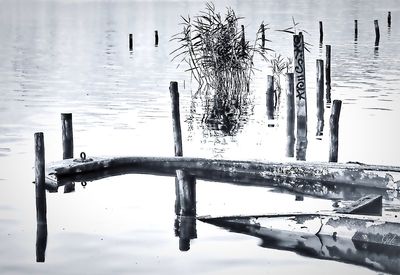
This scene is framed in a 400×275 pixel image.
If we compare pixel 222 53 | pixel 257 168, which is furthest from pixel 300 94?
pixel 222 53

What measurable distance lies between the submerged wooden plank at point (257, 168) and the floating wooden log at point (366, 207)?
1.92 metres

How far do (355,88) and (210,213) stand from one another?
21.7 m

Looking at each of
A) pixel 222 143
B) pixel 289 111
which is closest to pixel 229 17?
pixel 222 143

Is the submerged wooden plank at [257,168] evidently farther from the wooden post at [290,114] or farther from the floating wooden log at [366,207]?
the wooden post at [290,114]

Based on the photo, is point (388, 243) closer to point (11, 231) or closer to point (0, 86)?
point (11, 231)

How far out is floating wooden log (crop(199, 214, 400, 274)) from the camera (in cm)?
1334

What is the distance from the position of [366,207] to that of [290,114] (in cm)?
679

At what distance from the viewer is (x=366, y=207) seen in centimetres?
1445

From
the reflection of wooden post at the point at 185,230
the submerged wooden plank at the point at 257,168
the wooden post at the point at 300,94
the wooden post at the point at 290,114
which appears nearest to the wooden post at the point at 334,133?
the submerged wooden plank at the point at 257,168

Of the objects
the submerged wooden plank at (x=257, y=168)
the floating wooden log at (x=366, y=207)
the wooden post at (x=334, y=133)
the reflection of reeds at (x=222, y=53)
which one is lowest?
the floating wooden log at (x=366, y=207)

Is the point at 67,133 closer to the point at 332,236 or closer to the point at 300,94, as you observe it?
the point at 300,94

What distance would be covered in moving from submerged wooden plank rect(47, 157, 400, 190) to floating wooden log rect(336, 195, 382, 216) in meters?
1.92

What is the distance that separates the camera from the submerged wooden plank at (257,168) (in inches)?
656

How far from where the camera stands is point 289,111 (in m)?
21.0
